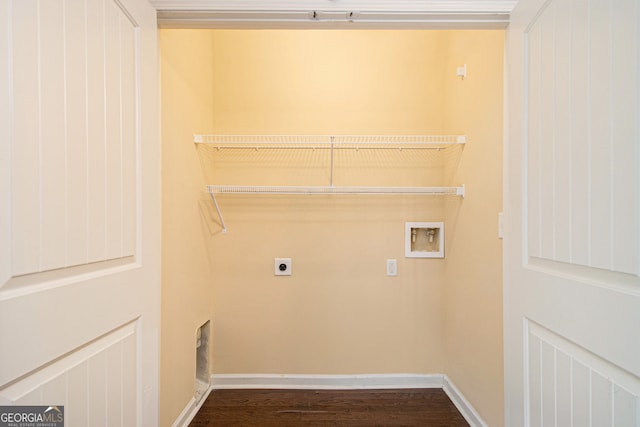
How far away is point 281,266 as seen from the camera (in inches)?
87.5

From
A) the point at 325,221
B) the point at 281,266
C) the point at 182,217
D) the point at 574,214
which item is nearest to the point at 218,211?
the point at 182,217

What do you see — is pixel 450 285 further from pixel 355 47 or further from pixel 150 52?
pixel 150 52

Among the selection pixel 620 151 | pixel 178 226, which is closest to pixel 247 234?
pixel 178 226

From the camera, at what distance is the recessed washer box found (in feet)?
7.29

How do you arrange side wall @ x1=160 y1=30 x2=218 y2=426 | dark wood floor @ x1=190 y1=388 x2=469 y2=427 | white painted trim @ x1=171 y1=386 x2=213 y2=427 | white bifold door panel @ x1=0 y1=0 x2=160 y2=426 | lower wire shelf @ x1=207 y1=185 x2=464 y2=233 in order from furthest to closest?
lower wire shelf @ x1=207 y1=185 x2=464 y2=233 < dark wood floor @ x1=190 y1=388 x2=469 y2=427 < white painted trim @ x1=171 y1=386 x2=213 y2=427 < side wall @ x1=160 y1=30 x2=218 y2=426 < white bifold door panel @ x1=0 y1=0 x2=160 y2=426

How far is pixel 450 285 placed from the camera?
7.00ft

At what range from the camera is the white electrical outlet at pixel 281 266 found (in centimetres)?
222

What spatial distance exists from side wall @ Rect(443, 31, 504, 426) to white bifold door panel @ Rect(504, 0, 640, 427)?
0.50 metres

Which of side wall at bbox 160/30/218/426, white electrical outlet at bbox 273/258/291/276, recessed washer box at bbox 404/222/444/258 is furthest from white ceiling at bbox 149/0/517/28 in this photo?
white electrical outlet at bbox 273/258/291/276

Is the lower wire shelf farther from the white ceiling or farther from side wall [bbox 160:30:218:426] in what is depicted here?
the white ceiling

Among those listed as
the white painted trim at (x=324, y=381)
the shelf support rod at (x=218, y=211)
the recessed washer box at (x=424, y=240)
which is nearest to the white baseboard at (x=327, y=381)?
the white painted trim at (x=324, y=381)

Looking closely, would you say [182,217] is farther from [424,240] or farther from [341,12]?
[424,240]

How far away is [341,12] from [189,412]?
7.34 ft

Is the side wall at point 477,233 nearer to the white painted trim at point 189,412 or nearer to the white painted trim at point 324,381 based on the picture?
the white painted trim at point 324,381
